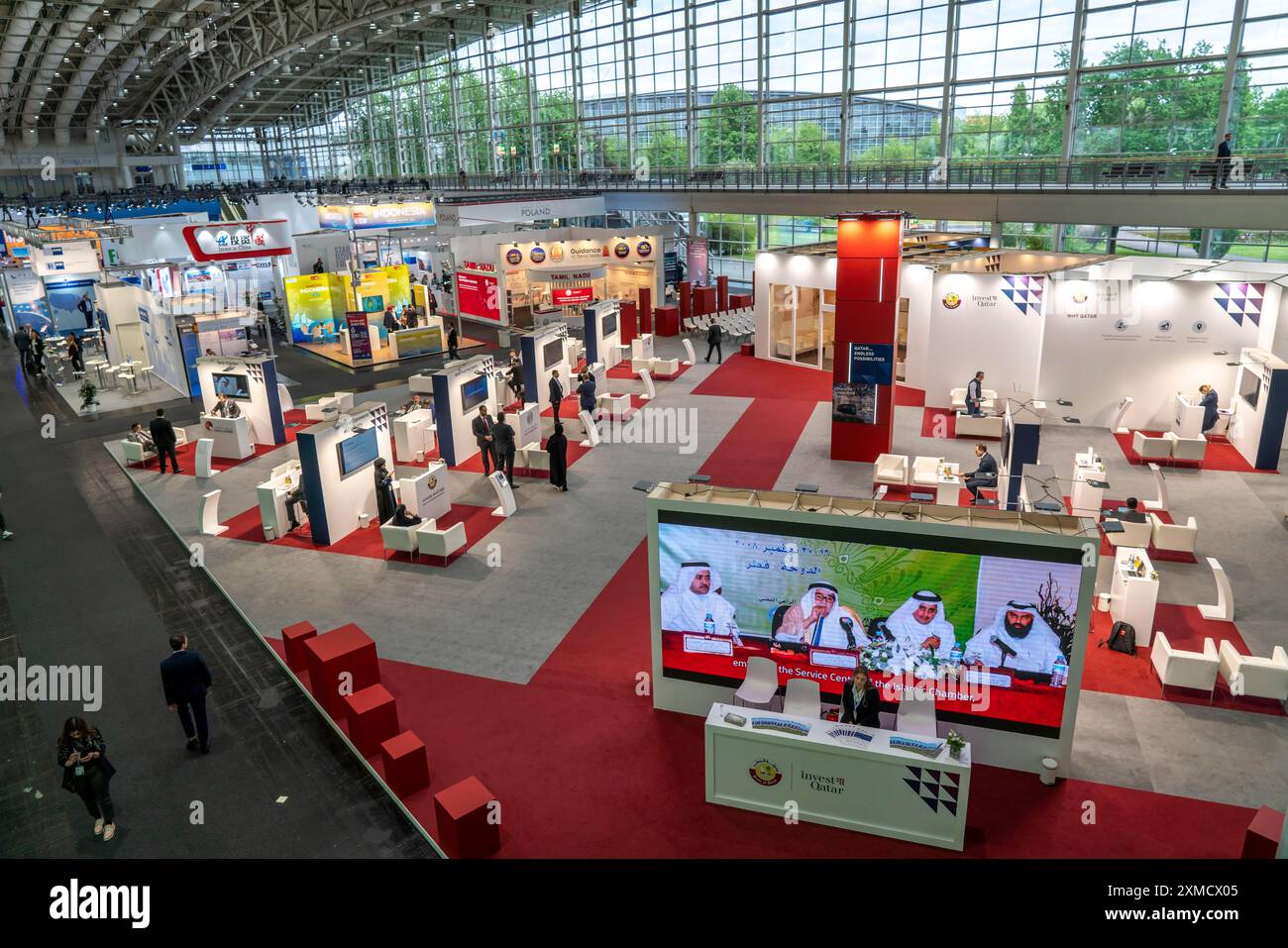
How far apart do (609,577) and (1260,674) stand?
20.2ft

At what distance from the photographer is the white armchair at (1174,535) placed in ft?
31.7

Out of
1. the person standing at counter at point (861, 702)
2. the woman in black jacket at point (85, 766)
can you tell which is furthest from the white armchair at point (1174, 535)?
the woman in black jacket at point (85, 766)

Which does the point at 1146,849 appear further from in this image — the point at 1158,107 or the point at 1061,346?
the point at 1158,107

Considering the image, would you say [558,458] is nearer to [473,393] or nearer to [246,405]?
[473,393]

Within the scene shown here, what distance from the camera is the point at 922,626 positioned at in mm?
6191

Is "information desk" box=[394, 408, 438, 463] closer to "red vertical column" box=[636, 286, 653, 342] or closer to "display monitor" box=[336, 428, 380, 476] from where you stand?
"display monitor" box=[336, 428, 380, 476]

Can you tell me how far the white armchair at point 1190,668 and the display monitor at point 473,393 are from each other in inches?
406

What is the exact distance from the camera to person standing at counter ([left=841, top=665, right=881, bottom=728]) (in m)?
6.04

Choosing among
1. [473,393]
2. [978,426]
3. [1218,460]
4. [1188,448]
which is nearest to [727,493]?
[473,393]

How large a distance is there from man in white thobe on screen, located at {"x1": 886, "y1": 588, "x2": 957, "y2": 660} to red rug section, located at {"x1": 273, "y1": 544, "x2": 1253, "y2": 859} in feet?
3.43

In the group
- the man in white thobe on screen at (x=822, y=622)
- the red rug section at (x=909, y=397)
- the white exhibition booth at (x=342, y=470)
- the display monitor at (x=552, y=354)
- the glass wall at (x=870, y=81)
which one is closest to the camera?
the man in white thobe on screen at (x=822, y=622)

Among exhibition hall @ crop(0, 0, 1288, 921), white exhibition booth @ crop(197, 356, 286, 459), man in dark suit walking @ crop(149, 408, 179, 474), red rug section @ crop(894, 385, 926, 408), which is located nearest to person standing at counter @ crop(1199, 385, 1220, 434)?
exhibition hall @ crop(0, 0, 1288, 921)

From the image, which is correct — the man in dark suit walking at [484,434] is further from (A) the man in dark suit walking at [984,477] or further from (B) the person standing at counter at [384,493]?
(A) the man in dark suit walking at [984,477]
